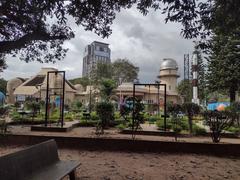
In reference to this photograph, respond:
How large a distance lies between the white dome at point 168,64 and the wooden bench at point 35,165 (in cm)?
5695

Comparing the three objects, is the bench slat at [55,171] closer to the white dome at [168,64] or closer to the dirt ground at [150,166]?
the dirt ground at [150,166]

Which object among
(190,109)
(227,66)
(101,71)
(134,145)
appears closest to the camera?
(134,145)

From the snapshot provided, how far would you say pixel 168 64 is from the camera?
60094 mm

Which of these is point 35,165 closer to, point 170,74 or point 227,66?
point 227,66

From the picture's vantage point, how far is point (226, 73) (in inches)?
925

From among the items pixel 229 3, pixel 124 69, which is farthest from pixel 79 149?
pixel 124 69

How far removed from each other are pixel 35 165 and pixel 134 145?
4375mm

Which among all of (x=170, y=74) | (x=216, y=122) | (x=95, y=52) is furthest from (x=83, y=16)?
(x=95, y=52)

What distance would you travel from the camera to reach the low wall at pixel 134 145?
7.20 metres

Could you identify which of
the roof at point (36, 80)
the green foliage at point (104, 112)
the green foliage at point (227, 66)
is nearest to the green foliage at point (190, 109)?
the green foliage at point (104, 112)

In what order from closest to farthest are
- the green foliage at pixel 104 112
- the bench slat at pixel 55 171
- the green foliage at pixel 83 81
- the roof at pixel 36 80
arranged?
1. the bench slat at pixel 55 171
2. the green foliage at pixel 104 112
3. the roof at pixel 36 80
4. the green foliage at pixel 83 81

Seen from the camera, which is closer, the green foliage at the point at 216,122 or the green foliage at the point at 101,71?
the green foliage at the point at 216,122

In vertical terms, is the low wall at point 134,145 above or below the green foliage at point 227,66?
below

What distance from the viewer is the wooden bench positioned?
2840 millimetres
